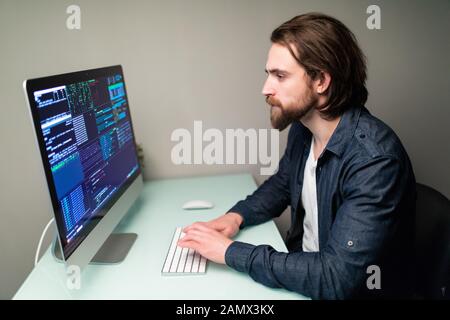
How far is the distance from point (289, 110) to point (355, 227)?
1.35ft

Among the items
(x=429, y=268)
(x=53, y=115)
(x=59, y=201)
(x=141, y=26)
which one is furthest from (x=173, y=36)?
(x=429, y=268)

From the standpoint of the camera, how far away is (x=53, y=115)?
774 mm

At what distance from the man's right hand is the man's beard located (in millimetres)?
329

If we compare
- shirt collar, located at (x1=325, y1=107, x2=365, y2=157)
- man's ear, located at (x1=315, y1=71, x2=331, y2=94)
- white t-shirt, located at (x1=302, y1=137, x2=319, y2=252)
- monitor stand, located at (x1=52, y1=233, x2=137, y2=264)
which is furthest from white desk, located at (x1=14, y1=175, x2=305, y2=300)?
man's ear, located at (x1=315, y1=71, x2=331, y2=94)

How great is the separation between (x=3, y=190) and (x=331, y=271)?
4.73ft

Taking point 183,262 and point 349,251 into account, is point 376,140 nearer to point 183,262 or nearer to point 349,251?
point 349,251

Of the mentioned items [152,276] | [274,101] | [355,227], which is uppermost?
[274,101]

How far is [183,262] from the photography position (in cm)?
95

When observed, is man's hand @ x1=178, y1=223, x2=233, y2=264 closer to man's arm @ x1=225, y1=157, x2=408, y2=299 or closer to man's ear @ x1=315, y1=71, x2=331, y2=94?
man's arm @ x1=225, y1=157, x2=408, y2=299

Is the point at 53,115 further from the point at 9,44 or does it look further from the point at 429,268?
the point at 429,268

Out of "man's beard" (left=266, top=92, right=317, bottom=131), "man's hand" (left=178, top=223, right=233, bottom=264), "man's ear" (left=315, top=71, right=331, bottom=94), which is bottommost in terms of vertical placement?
"man's hand" (left=178, top=223, right=233, bottom=264)

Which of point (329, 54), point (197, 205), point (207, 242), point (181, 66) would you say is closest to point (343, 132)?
point (329, 54)

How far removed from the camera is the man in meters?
0.81

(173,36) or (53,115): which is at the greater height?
(173,36)
